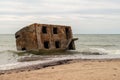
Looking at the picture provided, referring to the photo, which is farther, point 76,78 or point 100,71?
point 100,71

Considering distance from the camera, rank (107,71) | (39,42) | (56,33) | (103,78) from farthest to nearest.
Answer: (56,33)
(39,42)
(107,71)
(103,78)

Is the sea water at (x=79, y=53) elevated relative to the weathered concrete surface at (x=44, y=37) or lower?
lower

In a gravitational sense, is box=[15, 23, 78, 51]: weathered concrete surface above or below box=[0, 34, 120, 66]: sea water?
above

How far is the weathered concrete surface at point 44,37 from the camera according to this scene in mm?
24766

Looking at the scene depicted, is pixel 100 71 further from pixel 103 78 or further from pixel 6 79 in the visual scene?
pixel 6 79

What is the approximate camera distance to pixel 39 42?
2470 centimetres

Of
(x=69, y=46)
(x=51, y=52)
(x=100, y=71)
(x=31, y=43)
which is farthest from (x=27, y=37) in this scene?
(x=100, y=71)

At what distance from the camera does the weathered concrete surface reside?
81.3 ft

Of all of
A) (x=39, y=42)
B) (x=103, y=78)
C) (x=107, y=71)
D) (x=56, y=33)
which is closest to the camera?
(x=103, y=78)

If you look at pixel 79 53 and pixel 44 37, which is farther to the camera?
pixel 79 53

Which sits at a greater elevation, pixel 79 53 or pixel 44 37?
pixel 44 37

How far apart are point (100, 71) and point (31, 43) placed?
44.2 ft

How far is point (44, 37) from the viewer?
2534cm

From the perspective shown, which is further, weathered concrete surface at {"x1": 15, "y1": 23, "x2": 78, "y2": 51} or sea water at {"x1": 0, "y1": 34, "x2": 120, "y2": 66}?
weathered concrete surface at {"x1": 15, "y1": 23, "x2": 78, "y2": 51}
